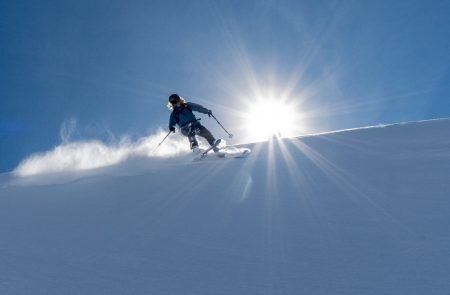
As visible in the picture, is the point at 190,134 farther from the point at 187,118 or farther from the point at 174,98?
the point at 174,98

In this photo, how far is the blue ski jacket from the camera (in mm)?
9773

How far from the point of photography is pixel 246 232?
9.68ft

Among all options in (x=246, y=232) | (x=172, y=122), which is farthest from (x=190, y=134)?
A: (x=246, y=232)

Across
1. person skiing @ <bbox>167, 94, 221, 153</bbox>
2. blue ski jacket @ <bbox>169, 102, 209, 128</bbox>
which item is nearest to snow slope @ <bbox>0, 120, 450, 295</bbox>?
person skiing @ <bbox>167, 94, 221, 153</bbox>

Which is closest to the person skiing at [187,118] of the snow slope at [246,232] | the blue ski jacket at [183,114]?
the blue ski jacket at [183,114]

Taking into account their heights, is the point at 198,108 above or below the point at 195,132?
above

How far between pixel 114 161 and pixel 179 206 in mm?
6879

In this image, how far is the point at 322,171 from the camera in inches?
192

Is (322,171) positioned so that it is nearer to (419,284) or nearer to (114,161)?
(419,284)

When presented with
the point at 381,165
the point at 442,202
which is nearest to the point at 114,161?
the point at 381,165

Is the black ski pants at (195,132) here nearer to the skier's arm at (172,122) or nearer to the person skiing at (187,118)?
the person skiing at (187,118)

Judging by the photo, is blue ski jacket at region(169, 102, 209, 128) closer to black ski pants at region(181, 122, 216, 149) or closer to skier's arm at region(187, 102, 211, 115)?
skier's arm at region(187, 102, 211, 115)

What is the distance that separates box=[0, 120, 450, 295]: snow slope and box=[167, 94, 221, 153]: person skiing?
413 cm

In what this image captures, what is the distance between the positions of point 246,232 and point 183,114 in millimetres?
7175
